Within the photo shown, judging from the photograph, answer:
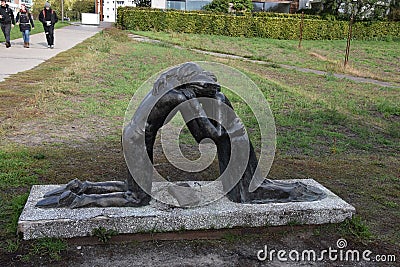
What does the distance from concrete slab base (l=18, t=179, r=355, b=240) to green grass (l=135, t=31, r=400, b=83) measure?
1334cm

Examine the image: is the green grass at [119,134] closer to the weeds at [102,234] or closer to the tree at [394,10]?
the weeds at [102,234]

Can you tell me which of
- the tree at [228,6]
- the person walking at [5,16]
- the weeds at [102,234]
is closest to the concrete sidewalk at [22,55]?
the person walking at [5,16]

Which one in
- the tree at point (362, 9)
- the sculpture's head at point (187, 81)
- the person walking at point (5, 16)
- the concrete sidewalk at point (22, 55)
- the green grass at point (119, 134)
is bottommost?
the green grass at point (119, 134)

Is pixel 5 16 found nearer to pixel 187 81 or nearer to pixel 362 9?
pixel 187 81

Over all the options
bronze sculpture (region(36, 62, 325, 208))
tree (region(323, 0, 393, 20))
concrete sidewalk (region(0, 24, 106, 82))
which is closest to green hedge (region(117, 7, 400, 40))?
tree (region(323, 0, 393, 20))

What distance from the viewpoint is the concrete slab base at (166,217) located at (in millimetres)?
3572

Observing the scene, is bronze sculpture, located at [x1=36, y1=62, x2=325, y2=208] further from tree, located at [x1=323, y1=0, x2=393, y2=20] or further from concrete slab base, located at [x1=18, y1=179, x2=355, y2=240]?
tree, located at [x1=323, y1=0, x2=393, y2=20]

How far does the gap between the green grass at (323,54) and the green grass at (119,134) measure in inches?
165

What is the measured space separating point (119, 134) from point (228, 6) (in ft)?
99.9

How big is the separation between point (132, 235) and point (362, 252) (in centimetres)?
182

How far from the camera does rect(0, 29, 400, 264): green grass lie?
4.85 m

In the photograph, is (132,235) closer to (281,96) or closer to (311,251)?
(311,251)

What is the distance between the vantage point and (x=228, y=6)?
117 ft

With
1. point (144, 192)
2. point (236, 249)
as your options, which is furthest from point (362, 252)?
point (144, 192)
